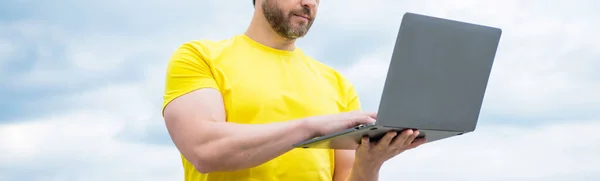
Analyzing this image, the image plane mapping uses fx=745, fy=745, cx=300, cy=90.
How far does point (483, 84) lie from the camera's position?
286 cm

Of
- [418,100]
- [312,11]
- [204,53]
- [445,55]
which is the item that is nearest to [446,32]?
[445,55]

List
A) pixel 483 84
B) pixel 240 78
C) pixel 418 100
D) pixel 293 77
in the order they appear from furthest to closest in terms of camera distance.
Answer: pixel 293 77
pixel 240 78
pixel 483 84
pixel 418 100

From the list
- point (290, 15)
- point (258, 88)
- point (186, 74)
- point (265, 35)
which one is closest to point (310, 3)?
point (290, 15)

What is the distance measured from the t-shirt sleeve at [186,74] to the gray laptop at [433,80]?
1.83 ft

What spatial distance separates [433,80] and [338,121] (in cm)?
40

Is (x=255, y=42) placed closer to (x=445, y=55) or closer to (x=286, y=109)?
(x=286, y=109)

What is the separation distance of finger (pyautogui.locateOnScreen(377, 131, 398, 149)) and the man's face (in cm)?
83

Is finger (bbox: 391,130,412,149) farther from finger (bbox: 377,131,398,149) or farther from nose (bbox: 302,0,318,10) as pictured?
nose (bbox: 302,0,318,10)

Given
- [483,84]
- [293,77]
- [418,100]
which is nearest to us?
[418,100]

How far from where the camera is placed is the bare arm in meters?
2.93

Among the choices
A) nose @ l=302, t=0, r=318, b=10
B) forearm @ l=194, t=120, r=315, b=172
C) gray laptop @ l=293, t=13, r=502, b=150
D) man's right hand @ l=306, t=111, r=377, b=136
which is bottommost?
forearm @ l=194, t=120, r=315, b=172

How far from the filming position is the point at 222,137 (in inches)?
117

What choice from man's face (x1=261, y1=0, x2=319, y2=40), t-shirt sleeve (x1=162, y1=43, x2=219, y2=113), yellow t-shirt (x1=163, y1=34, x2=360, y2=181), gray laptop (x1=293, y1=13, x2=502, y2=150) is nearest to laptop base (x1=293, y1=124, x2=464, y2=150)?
gray laptop (x1=293, y1=13, x2=502, y2=150)

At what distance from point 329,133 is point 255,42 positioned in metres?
0.90
